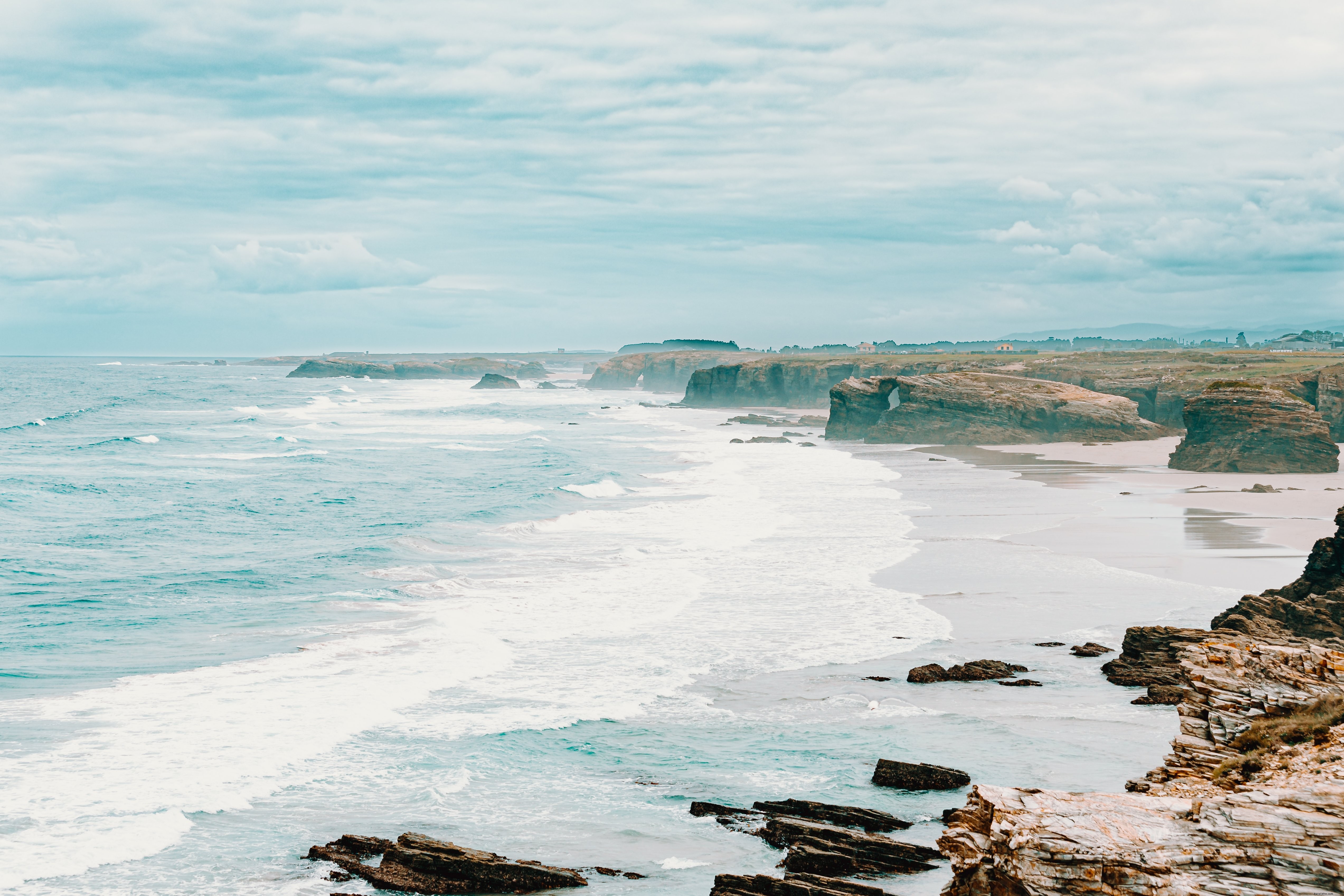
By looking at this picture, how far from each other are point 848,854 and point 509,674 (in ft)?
29.6

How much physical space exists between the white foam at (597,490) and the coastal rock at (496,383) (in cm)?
13579

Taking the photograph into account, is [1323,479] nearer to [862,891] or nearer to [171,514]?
[862,891]

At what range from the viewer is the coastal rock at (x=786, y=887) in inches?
338

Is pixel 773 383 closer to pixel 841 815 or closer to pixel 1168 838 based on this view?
pixel 841 815

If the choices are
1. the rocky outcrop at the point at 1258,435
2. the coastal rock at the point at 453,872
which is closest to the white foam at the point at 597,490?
the rocky outcrop at the point at 1258,435

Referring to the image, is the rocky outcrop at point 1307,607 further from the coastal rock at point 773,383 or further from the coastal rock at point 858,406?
the coastal rock at point 773,383

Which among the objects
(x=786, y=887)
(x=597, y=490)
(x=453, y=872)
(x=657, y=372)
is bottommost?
(x=453, y=872)

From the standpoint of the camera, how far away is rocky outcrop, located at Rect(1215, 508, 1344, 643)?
16172mm

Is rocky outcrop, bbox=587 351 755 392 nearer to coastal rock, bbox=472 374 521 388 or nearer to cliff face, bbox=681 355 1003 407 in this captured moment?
coastal rock, bbox=472 374 521 388

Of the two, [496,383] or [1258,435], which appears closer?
[1258,435]

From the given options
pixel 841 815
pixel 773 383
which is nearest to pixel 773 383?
pixel 773 383

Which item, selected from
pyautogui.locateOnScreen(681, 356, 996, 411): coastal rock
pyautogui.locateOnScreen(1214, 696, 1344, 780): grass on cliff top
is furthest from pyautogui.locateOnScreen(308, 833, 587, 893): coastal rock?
pyautogui.locateOnScreen(681, 356, 996, 411): coastal rock

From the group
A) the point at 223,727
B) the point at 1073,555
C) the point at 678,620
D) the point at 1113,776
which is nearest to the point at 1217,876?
the point at 1113,776

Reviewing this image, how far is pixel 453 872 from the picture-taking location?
1012 cm
